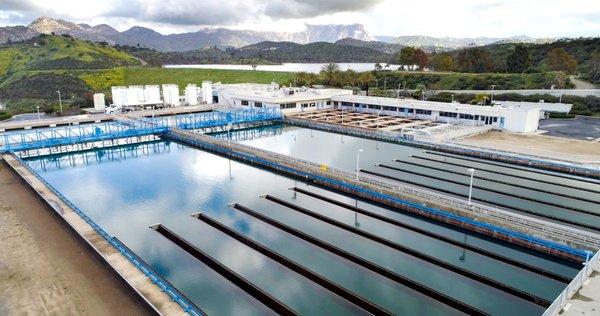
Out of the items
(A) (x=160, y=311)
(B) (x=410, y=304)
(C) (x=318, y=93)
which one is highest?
(C) (x=318, y=93)

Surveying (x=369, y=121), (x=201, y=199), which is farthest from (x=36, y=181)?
(x=369, y=121)

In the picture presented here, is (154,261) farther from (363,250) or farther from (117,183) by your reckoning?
(117,183)

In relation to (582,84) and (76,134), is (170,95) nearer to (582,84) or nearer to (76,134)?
(76,134)

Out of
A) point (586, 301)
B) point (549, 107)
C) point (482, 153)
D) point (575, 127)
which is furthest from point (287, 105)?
point (586, 301)

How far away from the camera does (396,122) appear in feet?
181

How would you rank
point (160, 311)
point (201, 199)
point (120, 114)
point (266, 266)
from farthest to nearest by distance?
1. point (120, 114)
2. point (201, 199)
3. point (266, 266)
4. point (160, 311)

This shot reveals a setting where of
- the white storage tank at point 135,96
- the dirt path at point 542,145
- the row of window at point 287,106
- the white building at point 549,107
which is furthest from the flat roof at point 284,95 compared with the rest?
the dirt path at point 542,145

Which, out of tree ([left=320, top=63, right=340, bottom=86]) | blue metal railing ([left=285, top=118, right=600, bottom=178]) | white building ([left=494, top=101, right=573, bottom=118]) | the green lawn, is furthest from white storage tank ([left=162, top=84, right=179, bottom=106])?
white building ([left=494, top=101, right=573, bottom=118])

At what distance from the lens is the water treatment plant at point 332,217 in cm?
1759

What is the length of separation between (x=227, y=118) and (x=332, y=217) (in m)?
33.6

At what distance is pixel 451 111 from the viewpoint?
174 ft

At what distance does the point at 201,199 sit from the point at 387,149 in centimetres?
2204

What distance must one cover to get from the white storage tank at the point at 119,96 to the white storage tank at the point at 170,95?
674cm

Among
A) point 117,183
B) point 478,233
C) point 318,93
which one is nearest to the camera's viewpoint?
point 478,233
